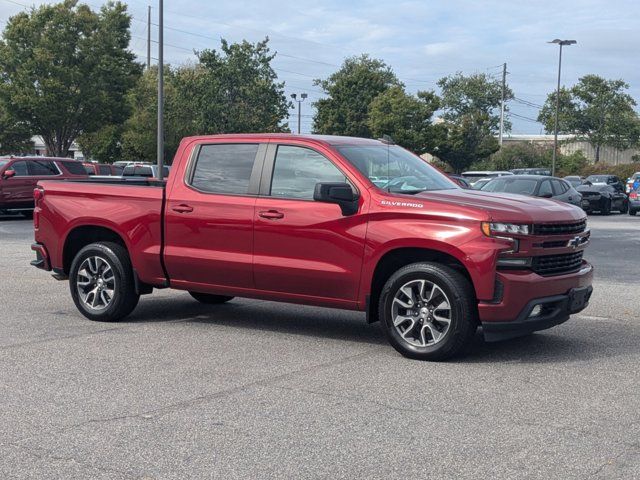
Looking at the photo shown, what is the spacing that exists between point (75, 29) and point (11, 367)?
131 ft

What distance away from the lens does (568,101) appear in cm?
8344

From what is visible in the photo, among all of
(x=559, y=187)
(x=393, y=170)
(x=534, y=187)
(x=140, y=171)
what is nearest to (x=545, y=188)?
(x=534, y=187)

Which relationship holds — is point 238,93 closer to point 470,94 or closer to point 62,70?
point 62,70

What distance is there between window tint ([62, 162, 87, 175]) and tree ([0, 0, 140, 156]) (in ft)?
56.4

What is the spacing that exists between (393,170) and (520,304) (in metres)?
1.83

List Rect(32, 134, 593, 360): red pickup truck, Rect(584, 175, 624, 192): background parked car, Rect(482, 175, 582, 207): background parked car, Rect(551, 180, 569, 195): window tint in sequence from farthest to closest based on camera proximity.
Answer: Rect(584, 175, 624, 192): background parked car < Rect(551, 180, 569, 195): window tint < Rect(482, 175, 582, 207): background parked car < Rect(32, 134, 593, 360): red pickup truck

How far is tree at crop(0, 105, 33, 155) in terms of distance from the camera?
4512cm

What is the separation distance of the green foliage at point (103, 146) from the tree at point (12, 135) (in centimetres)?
441

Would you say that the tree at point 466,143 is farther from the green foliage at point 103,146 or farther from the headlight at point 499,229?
the headlight at point 499,229

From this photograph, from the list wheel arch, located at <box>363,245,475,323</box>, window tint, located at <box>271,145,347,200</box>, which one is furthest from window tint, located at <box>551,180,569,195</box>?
wheel arch, located at <box>363,245,475,323</box>

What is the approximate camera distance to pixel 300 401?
19.8 ft

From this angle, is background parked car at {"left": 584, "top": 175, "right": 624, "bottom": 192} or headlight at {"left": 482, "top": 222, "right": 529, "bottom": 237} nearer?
headlight at {"left": 482, "top": 222, "right": 529, "bottom": 237}

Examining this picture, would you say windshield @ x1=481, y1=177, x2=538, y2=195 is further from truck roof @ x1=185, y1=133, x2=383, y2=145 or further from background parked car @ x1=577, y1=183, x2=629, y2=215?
truck roof @ x1=185, y1=133, x2=383, y2=145

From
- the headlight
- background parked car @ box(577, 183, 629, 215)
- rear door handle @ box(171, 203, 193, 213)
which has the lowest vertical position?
background parked car @ box(577, 183, 629, 215)
